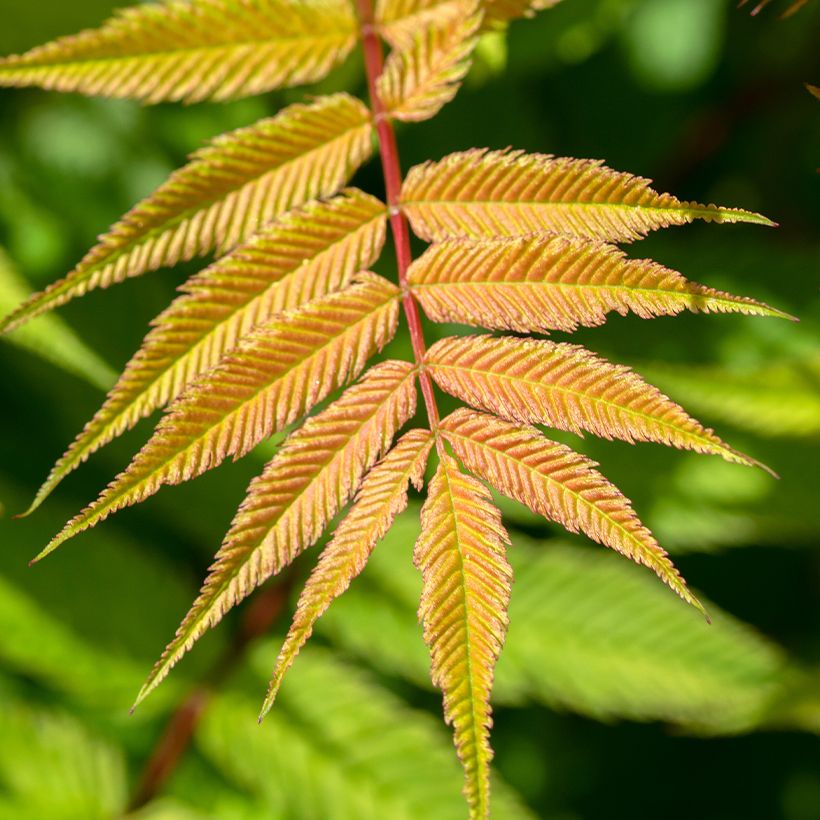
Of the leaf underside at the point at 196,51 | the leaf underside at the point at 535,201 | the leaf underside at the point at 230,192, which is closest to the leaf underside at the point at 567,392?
the leaf underside at the point at 535,201

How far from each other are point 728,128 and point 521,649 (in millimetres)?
1097

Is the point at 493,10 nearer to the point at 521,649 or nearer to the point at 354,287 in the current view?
the point at 354,287

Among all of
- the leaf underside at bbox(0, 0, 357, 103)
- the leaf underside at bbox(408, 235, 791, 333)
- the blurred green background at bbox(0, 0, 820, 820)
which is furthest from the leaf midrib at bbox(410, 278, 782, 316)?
the blurred green background at bbox(0, 0, 820, 820)

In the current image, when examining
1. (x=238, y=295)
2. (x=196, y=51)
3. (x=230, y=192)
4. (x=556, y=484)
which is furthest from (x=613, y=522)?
(x=196, y=51)

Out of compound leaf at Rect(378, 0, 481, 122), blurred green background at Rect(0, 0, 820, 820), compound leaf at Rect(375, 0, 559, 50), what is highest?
compound leaf at Rect(375, 0, 559, 50)

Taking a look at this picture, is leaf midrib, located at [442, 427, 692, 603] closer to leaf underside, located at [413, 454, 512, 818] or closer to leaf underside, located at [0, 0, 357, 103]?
leaf underside, located at [413, 454, 512, 818]

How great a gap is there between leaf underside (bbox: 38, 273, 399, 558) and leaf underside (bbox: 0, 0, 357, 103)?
32 centimetres

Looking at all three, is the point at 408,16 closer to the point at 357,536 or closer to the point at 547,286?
the point at 547,286

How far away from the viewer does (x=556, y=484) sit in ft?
2.41

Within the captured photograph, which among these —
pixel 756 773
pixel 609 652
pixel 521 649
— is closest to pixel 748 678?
pixel 609 652

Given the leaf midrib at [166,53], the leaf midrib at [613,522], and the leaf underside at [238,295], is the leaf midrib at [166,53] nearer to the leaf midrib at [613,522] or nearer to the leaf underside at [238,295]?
the leaf underside at [238,295]

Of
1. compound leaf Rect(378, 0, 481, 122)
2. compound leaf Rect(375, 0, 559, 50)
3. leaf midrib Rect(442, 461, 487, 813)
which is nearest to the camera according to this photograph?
leaf midrib Rect(442, 461, 487, 813)

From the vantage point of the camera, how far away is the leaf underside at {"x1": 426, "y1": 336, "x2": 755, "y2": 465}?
2.35 ft

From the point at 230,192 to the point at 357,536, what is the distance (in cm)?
38
